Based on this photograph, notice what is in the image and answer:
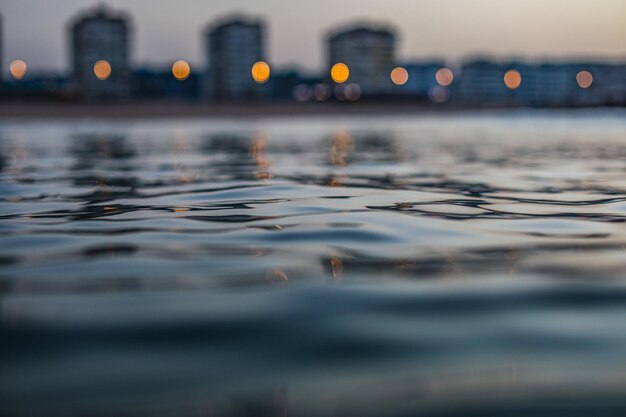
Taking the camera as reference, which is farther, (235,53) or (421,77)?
(421,77)

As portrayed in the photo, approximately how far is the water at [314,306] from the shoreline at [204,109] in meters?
48.1

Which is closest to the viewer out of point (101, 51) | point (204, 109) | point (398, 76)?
point (204, 109)

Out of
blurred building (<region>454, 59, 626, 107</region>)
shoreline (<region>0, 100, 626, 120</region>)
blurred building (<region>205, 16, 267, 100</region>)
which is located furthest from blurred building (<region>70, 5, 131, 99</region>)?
blurred building (<region>454, 59, 626, 107</region>)

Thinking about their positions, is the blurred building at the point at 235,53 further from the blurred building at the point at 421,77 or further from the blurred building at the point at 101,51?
the blurred building at the point at 421,77

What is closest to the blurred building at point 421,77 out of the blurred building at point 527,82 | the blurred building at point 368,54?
the blurred building at point 527,82

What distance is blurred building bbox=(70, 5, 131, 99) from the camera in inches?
4348

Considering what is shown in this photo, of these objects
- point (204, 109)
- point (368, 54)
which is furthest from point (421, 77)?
point (204, 109)

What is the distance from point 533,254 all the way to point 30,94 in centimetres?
5992

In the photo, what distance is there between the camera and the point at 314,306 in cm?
288

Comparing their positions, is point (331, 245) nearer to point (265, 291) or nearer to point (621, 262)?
point (265, 291)

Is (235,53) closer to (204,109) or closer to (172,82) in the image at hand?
(172,82)

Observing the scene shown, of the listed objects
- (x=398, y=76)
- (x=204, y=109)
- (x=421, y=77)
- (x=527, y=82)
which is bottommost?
(x=204, y=109)

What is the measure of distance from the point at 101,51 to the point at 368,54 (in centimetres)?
4105

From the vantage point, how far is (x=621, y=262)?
370 cm
